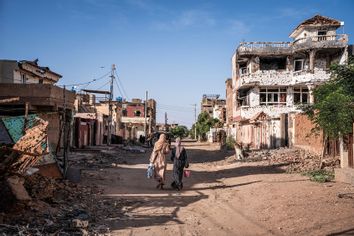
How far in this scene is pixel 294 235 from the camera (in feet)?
21.6

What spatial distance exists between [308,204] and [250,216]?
5.20 ft

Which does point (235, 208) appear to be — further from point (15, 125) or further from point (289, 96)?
point (289, 96)

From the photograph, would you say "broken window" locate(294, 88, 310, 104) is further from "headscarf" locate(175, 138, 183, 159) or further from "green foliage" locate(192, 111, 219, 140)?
"headscarf" locate(175, 138, 183, 159)

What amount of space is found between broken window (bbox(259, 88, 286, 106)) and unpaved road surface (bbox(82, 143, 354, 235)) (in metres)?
26.5

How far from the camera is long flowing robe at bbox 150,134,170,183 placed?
12523 mm

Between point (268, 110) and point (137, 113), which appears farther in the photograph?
point (137, 113)

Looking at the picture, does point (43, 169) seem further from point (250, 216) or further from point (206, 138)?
point (206, 138)

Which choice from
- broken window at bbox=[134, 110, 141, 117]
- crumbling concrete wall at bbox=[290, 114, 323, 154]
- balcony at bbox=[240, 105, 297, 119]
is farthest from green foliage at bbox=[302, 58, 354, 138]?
broken window at bbox=[134, 110, 141, 117]

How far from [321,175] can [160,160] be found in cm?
582

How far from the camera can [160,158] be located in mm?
12828

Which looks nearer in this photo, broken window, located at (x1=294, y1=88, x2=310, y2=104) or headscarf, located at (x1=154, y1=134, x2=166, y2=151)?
headscarf, located at (x1=154, y1=134, x2=166, y2=151)

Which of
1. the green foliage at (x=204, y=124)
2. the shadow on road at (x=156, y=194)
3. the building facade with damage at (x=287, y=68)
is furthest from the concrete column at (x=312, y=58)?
the green foliage at (x=204, y=124)

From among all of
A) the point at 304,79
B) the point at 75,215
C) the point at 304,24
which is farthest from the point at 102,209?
the point at 304,24

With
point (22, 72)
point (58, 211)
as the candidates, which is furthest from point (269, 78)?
point (58, 211)
